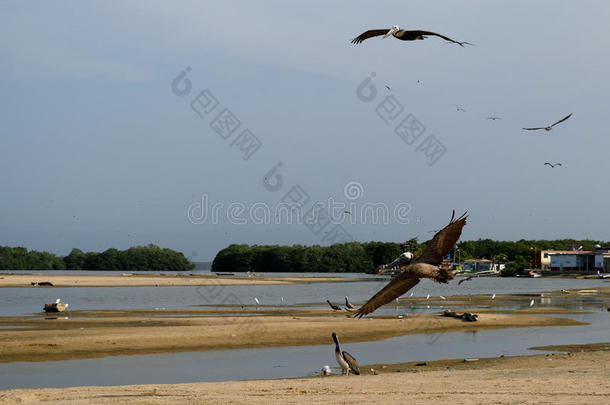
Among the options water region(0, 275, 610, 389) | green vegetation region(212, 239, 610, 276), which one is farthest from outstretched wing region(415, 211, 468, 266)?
green vegetation region(212, 239, 610, 276)

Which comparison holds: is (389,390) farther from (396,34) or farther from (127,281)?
(127,281)

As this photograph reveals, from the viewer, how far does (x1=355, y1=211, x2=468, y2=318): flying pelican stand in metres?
10.2

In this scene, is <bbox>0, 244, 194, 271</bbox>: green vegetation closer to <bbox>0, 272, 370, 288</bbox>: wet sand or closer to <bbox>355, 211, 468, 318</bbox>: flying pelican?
<bbox>0, 272, 370, 288</bbox>: wet sand

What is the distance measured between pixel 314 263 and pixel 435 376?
163867 millimetres

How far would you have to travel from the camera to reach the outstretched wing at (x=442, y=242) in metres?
10.2

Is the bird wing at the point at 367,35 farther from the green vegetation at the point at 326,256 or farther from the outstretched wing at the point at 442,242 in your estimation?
the green vegetation at the point at 326,256

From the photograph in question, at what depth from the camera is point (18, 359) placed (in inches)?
1046

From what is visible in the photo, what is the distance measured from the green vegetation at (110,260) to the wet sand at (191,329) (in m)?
150

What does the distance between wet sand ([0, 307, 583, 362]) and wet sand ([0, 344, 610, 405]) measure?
958 cm

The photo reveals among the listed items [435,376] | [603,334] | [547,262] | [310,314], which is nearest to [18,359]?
[435,376]

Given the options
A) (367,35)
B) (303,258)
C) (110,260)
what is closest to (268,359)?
(367,35)

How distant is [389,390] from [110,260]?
186 m

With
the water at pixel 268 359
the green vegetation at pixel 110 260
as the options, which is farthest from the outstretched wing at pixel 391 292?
the green vegetation at pixel 110 260

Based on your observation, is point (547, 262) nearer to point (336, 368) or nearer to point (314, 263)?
point (314, 263)
